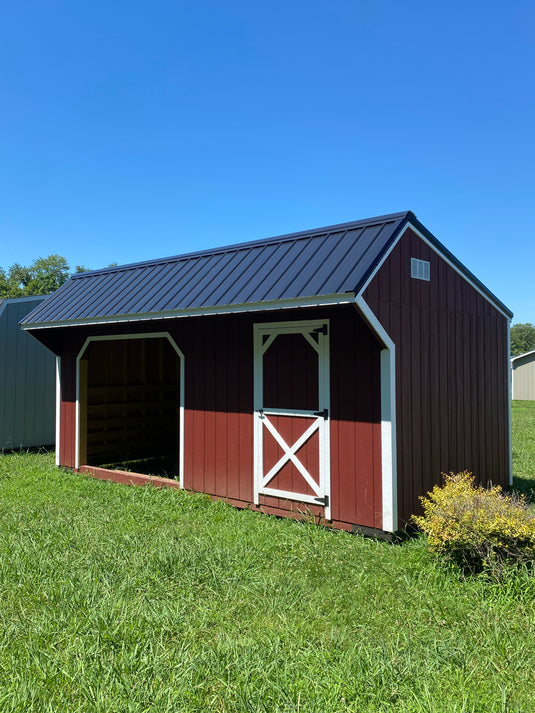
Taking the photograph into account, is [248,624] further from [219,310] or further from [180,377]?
[180,377]

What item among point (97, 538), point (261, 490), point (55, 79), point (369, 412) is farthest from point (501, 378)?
point (55, 79)

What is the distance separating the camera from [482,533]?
161 inches

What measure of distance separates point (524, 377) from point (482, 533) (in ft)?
110

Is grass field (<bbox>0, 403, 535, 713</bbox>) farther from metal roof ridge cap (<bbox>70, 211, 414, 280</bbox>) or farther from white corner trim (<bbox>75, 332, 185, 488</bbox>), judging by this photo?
metal roof ridge cap (<bbox>70, 211, 414, 280</bbox>)

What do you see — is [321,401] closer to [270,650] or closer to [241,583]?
[241,583]

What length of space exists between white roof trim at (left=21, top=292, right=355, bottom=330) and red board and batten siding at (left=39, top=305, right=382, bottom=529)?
317mm

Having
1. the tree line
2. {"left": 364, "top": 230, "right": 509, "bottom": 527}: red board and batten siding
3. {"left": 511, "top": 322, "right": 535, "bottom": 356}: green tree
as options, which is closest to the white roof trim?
{"left": 364, "top": 230, "right": 509, "bottom": 527}: red board and batten siding

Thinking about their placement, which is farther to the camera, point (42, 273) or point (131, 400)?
point (42, 273)

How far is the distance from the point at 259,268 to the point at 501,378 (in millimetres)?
3816

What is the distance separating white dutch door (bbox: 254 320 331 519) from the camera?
5699 millimetres

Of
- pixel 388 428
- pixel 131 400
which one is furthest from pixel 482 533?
pixel 131 400

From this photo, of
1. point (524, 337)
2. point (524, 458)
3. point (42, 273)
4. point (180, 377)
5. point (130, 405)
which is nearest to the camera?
point (180, 377)

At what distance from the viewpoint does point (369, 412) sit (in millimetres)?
5328

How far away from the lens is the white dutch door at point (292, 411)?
18.7 feet
